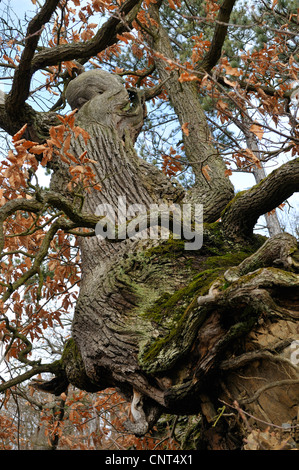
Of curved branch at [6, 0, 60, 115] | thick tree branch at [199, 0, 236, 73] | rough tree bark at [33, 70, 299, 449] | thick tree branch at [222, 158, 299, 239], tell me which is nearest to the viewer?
→ rough tree bark at [33, 70, 299, 449]

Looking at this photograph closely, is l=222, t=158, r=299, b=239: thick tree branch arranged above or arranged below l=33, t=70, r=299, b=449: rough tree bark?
above

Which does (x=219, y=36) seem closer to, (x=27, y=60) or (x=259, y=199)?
(x=27, y=60)

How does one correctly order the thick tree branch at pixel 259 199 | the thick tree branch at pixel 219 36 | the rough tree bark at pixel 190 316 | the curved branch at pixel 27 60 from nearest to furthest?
the rough tree bark at pixel 190 316, the thick tree branch at pixel 259 199, the curved branch at pixel 27 60, the thick tree branch at pixel 219 36

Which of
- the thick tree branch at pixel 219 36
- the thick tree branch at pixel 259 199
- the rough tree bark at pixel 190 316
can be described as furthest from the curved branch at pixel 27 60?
the thick tree branch at pixel 259 199

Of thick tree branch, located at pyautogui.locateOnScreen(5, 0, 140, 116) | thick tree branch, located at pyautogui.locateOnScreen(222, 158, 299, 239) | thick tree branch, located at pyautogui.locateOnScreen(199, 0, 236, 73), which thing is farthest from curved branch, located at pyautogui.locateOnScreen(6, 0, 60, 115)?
thick tree branch, located at pyautogui.locateOnScreen(222, 158, 299, 239)

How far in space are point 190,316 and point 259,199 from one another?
120cm

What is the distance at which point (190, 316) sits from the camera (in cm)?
213

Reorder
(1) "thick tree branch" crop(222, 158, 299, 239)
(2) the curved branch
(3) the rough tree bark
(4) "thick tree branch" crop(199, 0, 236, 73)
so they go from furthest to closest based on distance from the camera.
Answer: (4) "thick tree branch" crop(199, 0, 236, 73) → (2) the curved branch → (1) "thick tree branch" crop(222, 158, 299, 239) → (3) the rough tree bark

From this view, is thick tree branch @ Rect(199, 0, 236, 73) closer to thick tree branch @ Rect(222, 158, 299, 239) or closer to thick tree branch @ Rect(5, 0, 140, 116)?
thick tree branch @ Rect(5, 0, 140, 116)

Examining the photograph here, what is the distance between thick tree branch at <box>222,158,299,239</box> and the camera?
8.89 ft

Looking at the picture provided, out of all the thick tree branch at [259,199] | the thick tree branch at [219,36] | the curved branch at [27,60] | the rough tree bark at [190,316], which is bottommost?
the rough tree bark at [190,316]

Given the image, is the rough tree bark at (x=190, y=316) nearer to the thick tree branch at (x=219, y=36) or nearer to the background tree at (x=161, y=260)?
the background tree at (x=161, y=260)

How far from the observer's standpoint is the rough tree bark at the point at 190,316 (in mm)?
1994
